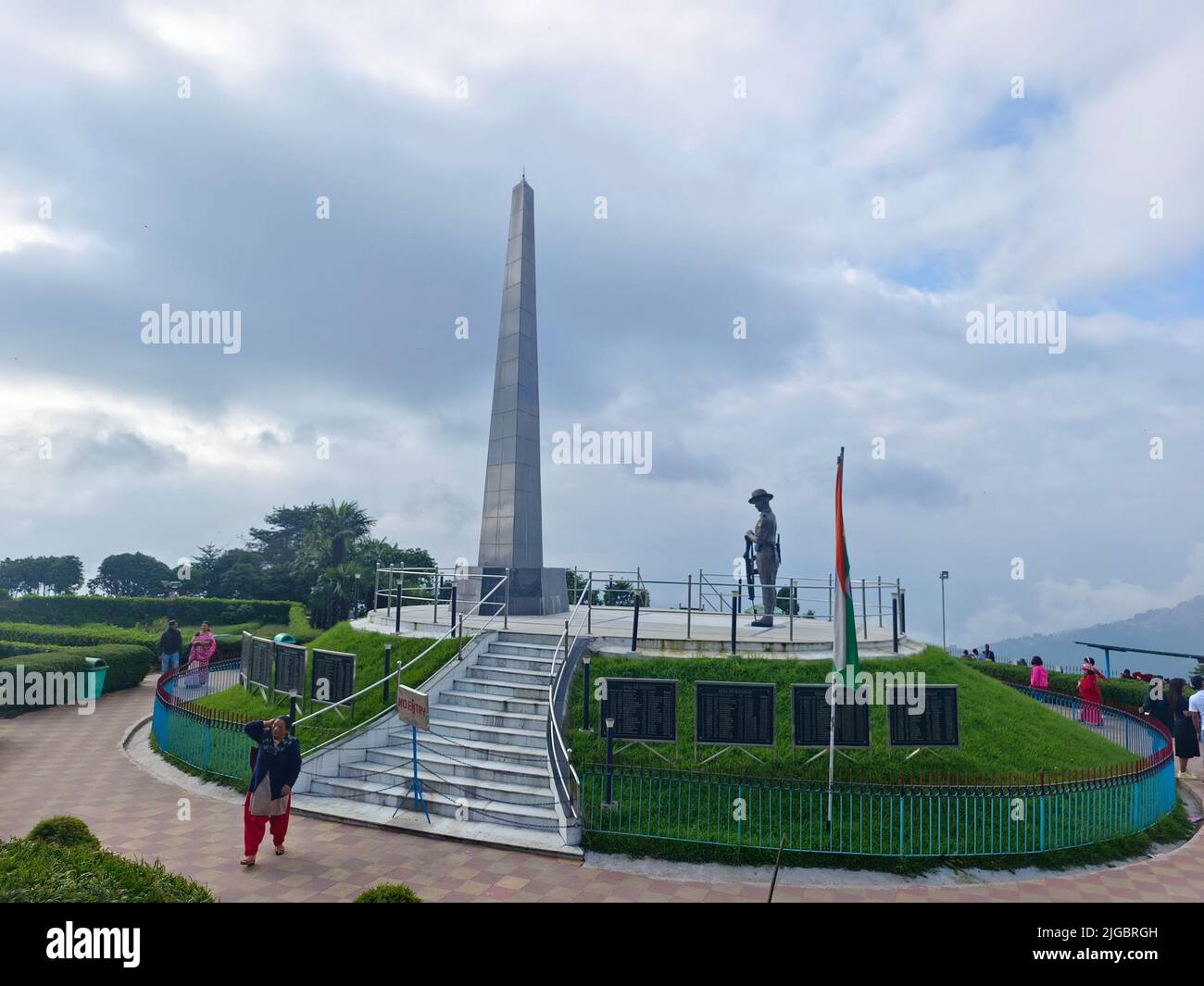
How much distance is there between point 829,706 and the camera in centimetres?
1091

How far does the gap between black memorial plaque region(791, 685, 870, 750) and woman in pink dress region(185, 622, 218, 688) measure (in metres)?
15.7

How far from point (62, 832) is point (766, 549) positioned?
13690mm

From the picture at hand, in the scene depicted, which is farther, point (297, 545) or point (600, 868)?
point (297, 545)

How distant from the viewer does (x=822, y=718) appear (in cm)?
1096

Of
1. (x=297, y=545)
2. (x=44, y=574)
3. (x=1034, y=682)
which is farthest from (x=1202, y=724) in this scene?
(x=44, y=574)

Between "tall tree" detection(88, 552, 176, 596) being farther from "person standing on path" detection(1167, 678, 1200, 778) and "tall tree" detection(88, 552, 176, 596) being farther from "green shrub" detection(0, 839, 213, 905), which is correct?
"person standing on path" detection(1167, 678, 1200, 778)

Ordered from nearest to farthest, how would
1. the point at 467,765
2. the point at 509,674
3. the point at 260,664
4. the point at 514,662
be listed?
1. the point at 467,765
2. the point at 509,674
3. the point at 514,662
4. the point at 260,664

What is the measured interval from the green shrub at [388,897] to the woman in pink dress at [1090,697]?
52.0 feet

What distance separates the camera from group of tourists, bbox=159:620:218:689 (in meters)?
19.3

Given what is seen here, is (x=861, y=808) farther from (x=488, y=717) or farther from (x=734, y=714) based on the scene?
(x=488, y=717)

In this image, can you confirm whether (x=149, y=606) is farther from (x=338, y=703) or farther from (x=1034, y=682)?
(x=1034, y=682)

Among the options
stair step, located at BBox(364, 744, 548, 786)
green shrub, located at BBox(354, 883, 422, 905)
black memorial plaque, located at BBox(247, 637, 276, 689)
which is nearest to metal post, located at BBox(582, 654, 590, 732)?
stair step, located at BBox(364, 744, 548, 786)

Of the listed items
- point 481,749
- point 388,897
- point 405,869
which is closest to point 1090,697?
point 481,749
